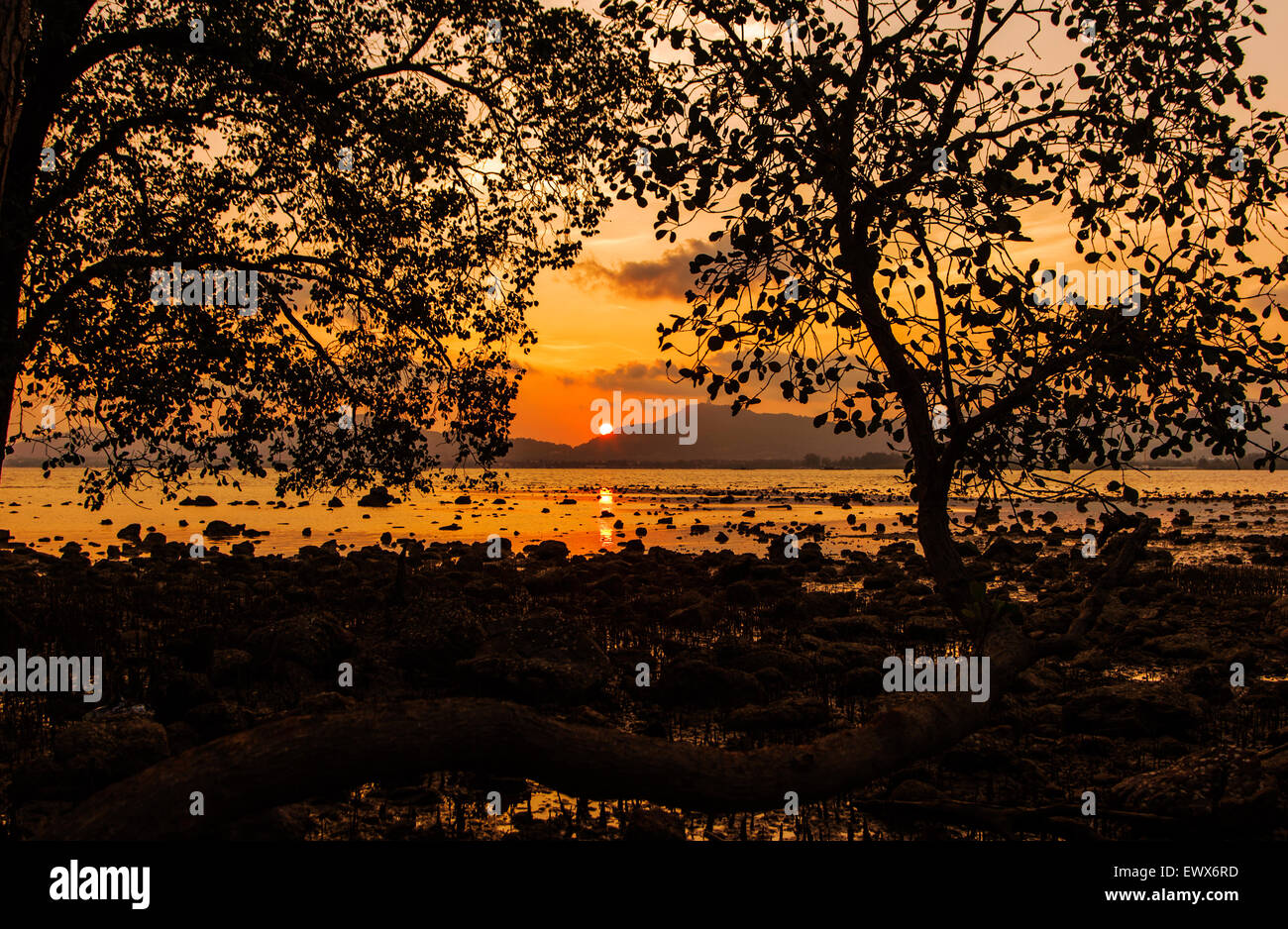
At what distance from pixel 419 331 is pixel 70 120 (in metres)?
5.58

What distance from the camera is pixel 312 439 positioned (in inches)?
479

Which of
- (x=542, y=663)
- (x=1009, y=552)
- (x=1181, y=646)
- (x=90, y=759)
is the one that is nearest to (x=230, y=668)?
(x=90, y=759)

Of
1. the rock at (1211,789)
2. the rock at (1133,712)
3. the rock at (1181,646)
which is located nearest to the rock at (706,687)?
the rock at (1133,712)

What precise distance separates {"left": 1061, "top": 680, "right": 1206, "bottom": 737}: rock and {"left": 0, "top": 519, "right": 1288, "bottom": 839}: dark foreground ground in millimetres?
25

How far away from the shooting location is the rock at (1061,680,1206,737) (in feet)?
24.3

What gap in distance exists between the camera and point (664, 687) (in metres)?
8.70

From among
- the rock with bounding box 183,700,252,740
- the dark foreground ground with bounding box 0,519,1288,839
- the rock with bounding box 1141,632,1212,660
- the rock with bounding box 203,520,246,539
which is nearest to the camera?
the dark foreground ground with bounding box 0,519,1288,839

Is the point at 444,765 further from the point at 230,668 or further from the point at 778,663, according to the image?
the point at 778,663

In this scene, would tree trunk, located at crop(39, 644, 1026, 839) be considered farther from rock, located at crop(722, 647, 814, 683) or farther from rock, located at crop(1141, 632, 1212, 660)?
rock, located at crop(1141, 632, 1212, 660)

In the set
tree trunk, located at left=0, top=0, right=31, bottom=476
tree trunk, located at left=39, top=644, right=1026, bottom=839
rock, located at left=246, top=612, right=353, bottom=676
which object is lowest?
rock, located at left=246, top=612, right=353, bottom=676

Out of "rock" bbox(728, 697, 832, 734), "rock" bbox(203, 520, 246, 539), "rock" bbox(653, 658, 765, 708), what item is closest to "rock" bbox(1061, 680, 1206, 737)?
"rock" bbox(728, 697, 832, 734)

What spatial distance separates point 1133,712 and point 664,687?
4794 millimetres
